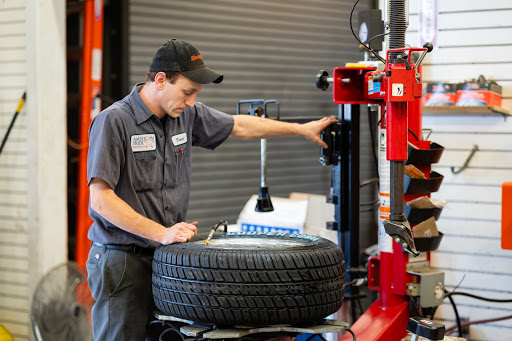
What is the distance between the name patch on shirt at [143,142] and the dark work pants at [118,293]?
0.44 metres

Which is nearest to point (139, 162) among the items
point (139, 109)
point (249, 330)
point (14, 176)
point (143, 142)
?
point (143, 142)

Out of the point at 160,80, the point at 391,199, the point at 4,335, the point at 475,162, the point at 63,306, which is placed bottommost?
the point at 4,335

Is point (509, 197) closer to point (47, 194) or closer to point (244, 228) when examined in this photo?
point (244, 228)

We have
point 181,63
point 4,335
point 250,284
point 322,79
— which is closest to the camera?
point 250,284

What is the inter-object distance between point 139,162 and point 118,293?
55cm

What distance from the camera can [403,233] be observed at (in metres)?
2.56

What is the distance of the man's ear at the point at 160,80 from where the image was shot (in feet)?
9.02

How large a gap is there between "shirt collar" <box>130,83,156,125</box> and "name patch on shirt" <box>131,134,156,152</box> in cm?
7

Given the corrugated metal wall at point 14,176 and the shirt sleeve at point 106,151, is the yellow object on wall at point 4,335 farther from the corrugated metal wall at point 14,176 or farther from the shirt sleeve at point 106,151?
the shirt sleeve at point 106,151

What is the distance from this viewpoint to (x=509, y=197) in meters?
3.19

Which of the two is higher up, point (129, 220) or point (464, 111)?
point (464, 111)

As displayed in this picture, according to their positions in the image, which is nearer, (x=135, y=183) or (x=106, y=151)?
(x=106, y=151)

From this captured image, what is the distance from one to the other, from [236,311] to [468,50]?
2.84 meters

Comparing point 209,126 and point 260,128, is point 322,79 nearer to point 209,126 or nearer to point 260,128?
point 260,128
